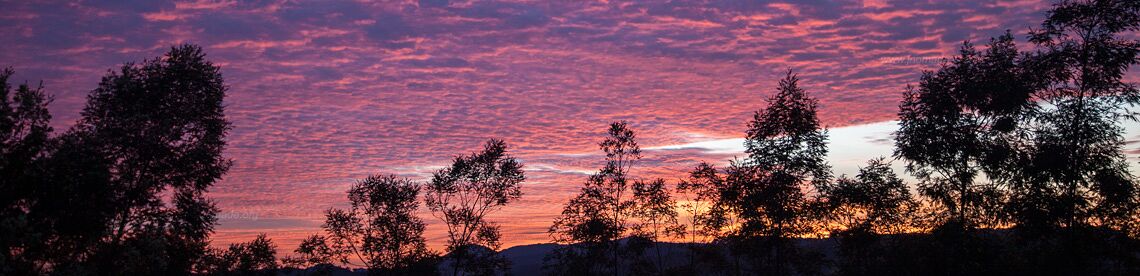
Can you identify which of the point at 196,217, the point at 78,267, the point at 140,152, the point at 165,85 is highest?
the point at 165,85

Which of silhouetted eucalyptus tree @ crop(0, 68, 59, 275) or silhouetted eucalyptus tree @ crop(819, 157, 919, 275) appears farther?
silhouetted eucalyptus tree @ crop(819, 157, 919, 275)

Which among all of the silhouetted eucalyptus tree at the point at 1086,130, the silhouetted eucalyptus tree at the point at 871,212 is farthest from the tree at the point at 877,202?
the silhouetted eucalyptus tree at the point at 1086,130

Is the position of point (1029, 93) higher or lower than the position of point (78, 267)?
higher

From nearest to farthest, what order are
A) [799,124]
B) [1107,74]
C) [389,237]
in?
[1107,74] < [799,124] < [389,237]

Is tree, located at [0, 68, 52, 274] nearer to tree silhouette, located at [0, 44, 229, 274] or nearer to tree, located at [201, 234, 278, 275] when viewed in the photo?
tree silhouette, located at [0, 44, 229, 274]

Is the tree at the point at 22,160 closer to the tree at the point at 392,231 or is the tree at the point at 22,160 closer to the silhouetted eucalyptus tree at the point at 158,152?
the silhouetted eucalyptus tree at the point at 158,152

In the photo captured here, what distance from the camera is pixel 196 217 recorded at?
91.1ft

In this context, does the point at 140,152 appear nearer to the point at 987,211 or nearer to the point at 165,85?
the point at 165,85

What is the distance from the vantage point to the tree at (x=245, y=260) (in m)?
30.3

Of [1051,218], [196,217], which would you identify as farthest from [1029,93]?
[196,217]

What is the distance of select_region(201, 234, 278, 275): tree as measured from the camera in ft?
99.3

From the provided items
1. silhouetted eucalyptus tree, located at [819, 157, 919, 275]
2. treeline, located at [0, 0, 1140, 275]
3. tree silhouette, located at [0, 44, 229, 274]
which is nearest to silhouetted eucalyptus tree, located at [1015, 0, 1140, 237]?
treeline, located at [0, 0, 1140, 275]

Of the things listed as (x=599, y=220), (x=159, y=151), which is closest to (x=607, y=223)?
(x=599, y=220)

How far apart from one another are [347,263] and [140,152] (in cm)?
3028
